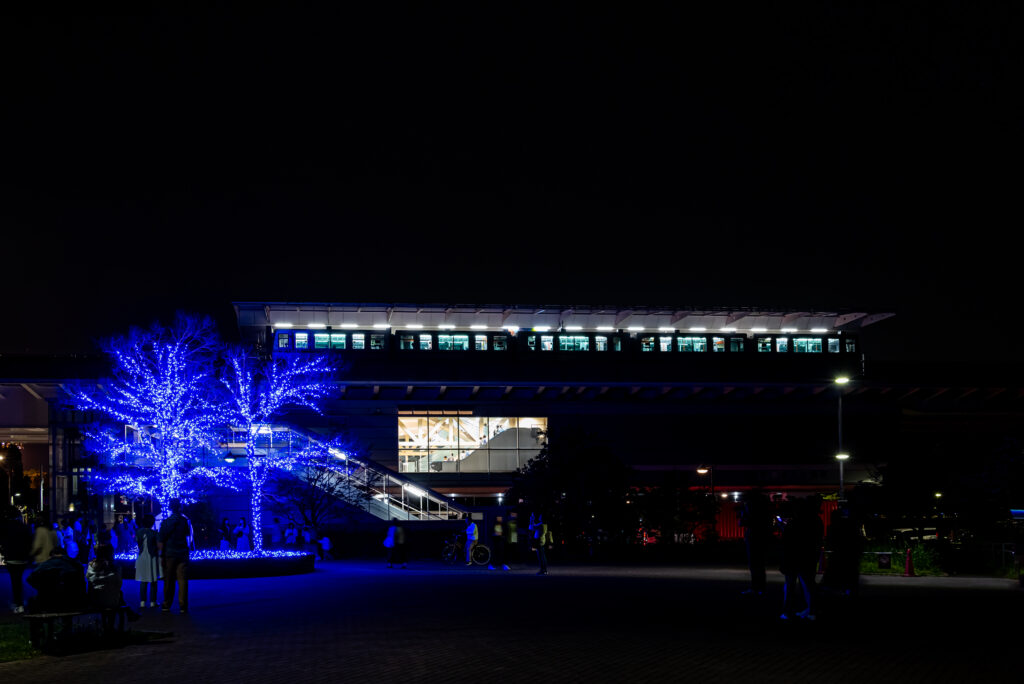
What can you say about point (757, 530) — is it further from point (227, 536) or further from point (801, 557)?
point (227, 536)

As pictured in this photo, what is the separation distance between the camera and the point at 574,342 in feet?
269

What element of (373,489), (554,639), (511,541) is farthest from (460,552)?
(554,639)

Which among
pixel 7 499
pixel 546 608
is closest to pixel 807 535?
pixel 546 608

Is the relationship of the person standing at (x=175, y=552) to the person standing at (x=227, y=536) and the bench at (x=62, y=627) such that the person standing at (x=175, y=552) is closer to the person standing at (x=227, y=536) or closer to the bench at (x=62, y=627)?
the bench at (x=62, y=627)

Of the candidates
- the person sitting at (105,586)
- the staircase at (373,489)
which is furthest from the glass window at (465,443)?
the person sitting at (105,586)

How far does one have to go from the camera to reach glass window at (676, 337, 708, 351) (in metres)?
83.5

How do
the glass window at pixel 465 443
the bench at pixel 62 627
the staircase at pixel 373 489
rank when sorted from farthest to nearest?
the glass window at pixel 465 443
the staircase at pixel 373 489
the bench at pixel 62 627

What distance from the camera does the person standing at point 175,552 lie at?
53.4 ft

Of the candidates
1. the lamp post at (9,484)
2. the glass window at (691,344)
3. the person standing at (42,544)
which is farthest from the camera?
the glass window at (691,344)

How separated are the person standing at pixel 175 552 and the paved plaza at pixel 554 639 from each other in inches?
14.6

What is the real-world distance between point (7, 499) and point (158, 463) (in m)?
21.8

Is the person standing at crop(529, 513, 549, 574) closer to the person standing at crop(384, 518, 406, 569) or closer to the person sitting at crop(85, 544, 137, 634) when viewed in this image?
the person standing at crop(384, 518, 406, 569)

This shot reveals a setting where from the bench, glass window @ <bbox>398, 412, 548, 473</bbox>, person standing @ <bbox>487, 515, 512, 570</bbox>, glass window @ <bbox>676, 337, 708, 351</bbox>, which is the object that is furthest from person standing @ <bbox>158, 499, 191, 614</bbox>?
glass window @ <bbox>676, 337, 708, 351</bbox>

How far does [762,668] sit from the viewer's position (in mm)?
10539
